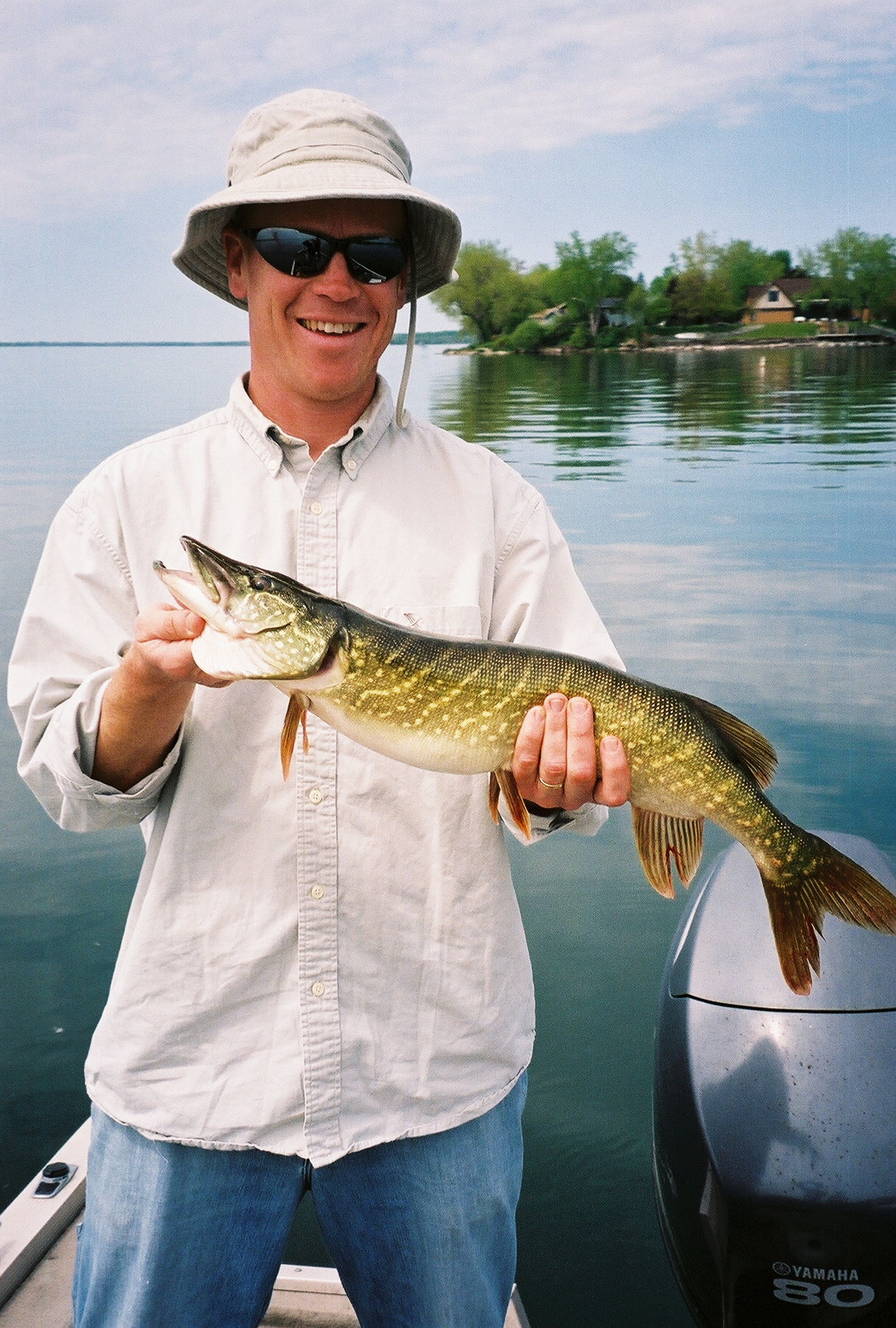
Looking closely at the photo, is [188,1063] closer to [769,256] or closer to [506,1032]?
[506,1032]

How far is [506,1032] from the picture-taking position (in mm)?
1897

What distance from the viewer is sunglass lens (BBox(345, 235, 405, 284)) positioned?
6.06 ft

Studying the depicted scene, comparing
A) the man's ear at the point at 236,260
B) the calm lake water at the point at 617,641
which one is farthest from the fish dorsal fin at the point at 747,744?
the calm lake water at the point at 617,641

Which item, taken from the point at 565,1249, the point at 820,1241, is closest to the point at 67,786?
the point at 820,1241

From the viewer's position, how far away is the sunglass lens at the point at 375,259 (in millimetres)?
1847

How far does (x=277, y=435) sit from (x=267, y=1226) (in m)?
1.36

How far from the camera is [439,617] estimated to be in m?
1.91

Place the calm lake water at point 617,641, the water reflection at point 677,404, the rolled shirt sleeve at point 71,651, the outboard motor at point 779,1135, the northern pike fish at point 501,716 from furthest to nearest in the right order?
1. the water reflection at point 677,404
2. the calm lake water at point 617,641
3. the outboard motor at point 779,1135
4. the rolled shirt sleeve at point 71,651
5. the northern pike fish at point 501,716

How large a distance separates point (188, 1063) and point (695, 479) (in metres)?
11.2

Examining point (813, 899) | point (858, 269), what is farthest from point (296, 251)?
point (858, 269)

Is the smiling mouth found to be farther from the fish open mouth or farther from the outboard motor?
the outboard motor

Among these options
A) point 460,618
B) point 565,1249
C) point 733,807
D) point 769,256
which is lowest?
point 565,1249

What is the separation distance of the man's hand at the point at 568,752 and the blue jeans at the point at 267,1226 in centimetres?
62

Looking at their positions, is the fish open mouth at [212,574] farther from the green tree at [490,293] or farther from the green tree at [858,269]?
the green tree at [858,269]
